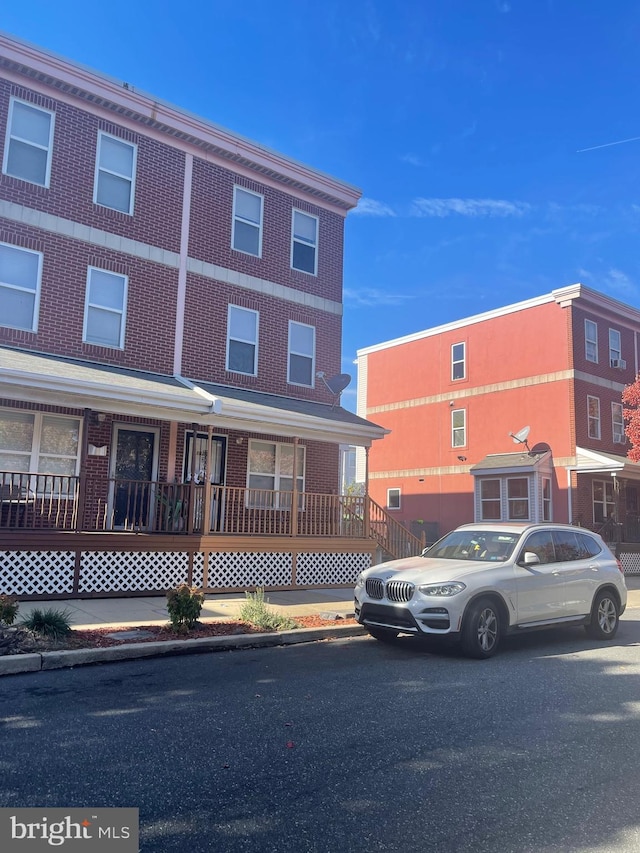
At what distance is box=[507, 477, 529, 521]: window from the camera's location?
79.4 ft

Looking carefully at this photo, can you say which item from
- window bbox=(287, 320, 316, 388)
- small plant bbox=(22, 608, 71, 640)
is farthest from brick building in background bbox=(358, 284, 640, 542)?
small plant bbox=(22, 608, 71, 640)

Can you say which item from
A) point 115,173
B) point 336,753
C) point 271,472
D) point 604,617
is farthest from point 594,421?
point 336,753

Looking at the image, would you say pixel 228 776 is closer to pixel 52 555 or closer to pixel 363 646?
pixel 363 646

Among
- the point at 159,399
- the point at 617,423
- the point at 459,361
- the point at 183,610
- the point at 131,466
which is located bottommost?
the point at 183,610

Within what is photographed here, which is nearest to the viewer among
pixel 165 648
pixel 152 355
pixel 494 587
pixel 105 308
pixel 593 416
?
pixel 165 648

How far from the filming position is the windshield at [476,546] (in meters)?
8.86

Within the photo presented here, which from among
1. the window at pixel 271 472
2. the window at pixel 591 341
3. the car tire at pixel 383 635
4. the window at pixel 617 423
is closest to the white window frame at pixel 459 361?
the window at pixel 591 341

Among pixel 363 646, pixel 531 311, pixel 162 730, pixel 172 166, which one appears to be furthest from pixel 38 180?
pixel 531 311

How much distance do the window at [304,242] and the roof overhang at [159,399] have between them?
13.0 ft

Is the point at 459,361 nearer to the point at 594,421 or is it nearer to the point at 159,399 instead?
the point at 594,421

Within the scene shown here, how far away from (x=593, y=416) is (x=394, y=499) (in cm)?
943

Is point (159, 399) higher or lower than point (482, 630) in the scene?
higher

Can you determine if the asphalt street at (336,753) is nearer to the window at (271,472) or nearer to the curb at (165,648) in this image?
the curb at (165,648)

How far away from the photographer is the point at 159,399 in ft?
39.6
